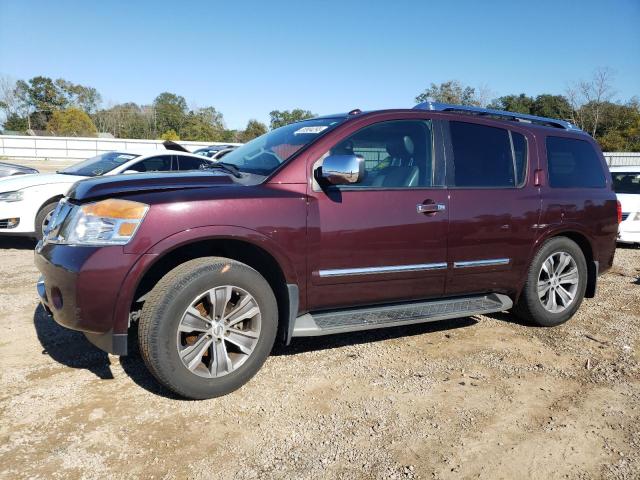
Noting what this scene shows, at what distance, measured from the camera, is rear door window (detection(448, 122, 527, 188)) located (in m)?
3.98

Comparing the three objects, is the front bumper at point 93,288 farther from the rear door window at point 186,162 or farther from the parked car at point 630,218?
the parked car at point 630,218

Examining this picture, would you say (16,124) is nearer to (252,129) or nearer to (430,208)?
(252,129)

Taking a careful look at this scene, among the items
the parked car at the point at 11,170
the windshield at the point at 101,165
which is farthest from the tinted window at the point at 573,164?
the parked car at the point at 11,170

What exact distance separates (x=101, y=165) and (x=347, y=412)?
649cm

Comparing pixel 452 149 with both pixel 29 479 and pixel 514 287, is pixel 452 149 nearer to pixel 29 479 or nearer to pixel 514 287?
pixel 514 287

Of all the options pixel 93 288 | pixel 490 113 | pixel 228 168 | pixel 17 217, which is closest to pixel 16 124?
pixel 17 217

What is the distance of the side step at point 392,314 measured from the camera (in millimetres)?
3336

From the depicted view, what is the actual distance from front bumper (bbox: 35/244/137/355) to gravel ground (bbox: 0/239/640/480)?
47 centimetres

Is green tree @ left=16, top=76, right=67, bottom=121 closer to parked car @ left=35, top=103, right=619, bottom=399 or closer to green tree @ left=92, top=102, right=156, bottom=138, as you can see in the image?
green tree @ left=92, top=102, right=156, bottom=138

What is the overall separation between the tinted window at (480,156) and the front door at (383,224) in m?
0.20

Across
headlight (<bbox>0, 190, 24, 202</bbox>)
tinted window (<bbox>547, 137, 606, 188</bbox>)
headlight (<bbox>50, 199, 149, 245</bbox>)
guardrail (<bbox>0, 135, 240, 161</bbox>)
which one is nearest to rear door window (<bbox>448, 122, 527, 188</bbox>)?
tinted window (<bbox>547, 137, 606, 188</bbox>)

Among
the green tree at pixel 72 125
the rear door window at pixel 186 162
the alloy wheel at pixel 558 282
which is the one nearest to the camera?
the alloy wheel at pixel 558 282

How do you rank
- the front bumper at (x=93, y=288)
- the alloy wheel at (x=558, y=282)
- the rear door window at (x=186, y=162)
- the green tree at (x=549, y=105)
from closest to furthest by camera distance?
1. the front bumper at (x=93, y=288)
2. the alloy wheel at (x=558, y=282)
3. the rear door window at (x=186, y=162)
4. the green tree at (x=549, y=105)

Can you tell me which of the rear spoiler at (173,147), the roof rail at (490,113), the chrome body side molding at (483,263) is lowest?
the chrome body side molding at (483,263)
